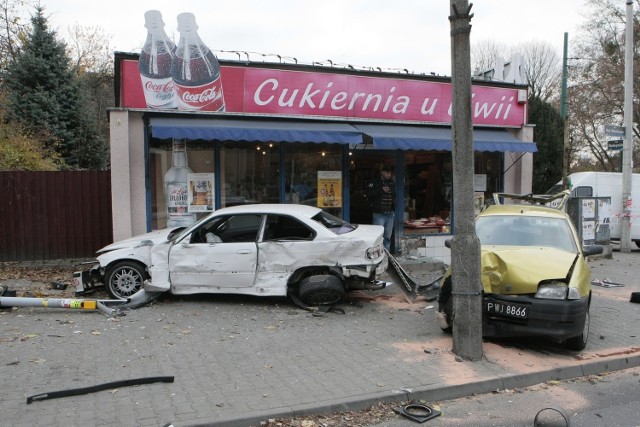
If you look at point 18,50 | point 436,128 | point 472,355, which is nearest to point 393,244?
point 436,128

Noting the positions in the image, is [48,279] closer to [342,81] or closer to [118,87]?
[118,87]

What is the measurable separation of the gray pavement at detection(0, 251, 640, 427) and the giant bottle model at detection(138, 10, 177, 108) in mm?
4369

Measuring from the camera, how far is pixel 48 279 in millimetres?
9523

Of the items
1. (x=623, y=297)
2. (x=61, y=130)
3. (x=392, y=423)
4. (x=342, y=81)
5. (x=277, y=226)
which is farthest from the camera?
(x=61, y=130)

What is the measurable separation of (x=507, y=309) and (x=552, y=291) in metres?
0.53

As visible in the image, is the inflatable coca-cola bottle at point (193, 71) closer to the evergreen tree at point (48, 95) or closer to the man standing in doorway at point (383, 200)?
the man standing in doorway at point (383, 200)

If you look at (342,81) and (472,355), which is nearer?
(472,355)

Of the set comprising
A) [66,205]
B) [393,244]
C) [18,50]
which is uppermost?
[18,50]

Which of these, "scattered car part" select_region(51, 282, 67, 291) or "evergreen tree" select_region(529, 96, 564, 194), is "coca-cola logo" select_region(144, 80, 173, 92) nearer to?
"scattered car part" select_region(51, 282, 67, 291)

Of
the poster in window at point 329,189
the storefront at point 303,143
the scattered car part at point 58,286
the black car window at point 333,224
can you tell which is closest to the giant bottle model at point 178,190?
the storefront at point 303,143

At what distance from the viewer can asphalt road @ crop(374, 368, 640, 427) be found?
4148 millimetres

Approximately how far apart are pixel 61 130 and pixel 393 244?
48.1 ft

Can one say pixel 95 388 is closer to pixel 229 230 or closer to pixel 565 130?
pixel 229 230

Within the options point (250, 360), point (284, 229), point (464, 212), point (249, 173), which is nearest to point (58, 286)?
point (284, 229)
